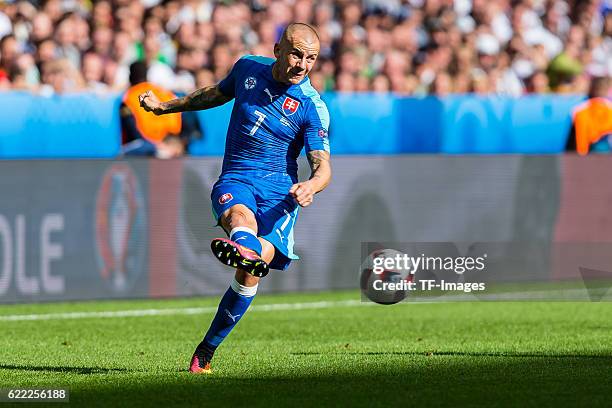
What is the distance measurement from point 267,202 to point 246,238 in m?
0.60

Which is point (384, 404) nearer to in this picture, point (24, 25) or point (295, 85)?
point (295, 85)

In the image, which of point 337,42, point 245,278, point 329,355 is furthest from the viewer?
point 337,42

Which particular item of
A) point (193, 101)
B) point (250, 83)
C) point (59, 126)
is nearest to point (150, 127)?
point (59, 126)

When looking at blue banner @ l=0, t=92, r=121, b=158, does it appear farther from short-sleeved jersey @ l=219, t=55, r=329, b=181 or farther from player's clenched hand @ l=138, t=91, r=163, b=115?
short-sleeved jersey @ l=219, t=55, r=329, b=181

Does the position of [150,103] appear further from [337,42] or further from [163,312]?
[337,42]

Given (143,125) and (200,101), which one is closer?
(200,101)

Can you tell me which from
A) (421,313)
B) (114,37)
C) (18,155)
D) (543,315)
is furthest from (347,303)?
(114,37)

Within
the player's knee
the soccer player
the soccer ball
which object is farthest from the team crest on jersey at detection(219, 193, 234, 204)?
the soccer ball

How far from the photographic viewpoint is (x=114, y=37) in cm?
1678

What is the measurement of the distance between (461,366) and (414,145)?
7366mm

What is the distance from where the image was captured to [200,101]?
30.6 ft

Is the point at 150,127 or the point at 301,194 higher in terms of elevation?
the point at 301,194

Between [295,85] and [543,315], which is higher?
[295,85]

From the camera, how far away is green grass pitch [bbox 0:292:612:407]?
7.97m
